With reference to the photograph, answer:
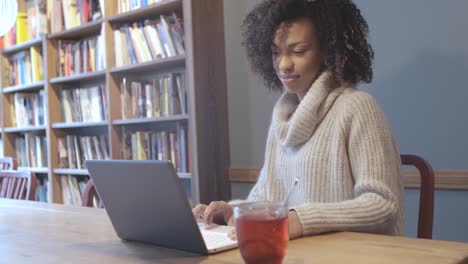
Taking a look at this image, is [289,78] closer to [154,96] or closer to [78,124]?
[154,96]

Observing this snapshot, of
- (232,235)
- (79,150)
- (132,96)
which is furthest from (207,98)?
(232,235)

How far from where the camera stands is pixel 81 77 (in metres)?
3.24

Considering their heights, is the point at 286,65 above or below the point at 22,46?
below

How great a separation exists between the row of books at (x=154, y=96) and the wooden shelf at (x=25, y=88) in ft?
3.09

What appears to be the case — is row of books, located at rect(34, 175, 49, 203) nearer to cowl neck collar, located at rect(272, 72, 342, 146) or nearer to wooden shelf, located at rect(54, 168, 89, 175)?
wooden shelf, located at rect(54, 168, 89, 175)

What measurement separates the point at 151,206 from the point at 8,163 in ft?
6.86

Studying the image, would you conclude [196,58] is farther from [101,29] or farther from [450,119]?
[450,119]

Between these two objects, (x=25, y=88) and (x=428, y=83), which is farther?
(x=25, y=88)

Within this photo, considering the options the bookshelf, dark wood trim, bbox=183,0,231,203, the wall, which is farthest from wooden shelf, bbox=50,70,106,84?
the wall

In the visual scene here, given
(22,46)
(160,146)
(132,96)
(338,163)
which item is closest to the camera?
(338,163)

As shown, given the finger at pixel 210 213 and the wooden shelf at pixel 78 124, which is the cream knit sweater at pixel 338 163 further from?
the wooden shelf at pixel 78 124

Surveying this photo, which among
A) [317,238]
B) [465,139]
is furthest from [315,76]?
[465,139]

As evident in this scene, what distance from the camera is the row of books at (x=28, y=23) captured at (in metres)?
3.45

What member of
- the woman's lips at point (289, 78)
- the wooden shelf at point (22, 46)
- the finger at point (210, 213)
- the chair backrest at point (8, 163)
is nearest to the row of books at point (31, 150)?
the wooden shelf at point (22, 46)
